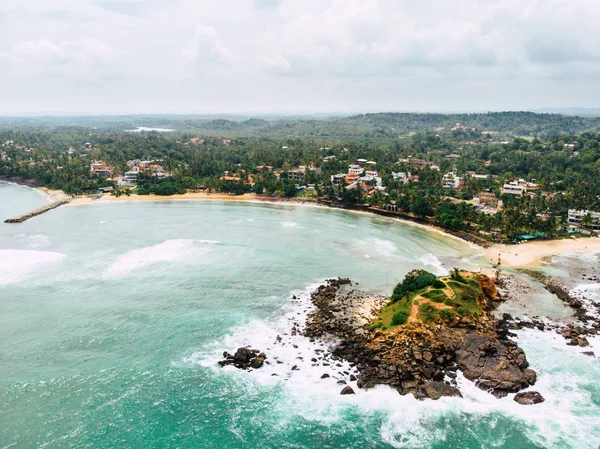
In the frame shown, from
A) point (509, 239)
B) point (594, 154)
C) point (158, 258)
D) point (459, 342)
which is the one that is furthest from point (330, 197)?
point (594, 154)

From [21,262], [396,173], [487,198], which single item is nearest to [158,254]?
[21,262]

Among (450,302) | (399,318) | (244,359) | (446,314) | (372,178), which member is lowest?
(244,359)

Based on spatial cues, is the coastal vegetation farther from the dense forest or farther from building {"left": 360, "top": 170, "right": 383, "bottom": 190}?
building {"left": 360, "top": 170, "right": 383, "bottom": 190}

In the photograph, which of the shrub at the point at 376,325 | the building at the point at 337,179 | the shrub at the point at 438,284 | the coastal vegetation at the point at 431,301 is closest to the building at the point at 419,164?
the building at the point at 337,179

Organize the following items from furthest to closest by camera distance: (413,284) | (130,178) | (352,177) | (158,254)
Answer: (130,178) < (352,177) < (158,254) < (413,284)

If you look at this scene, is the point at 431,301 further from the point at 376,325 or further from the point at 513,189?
the point at 513,189

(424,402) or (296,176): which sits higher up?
(296,176)
